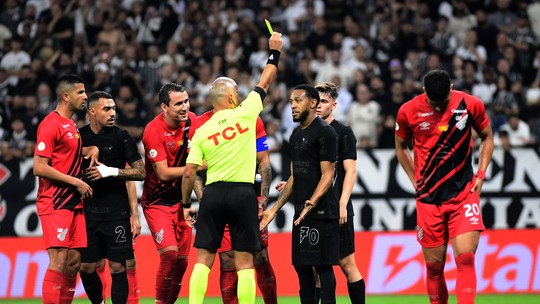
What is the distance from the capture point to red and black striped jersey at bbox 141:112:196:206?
1123cm

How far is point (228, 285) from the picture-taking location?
10656 millimetres

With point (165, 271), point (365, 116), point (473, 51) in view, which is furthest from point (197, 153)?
point (473, 51)

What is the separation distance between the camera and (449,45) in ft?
69.2

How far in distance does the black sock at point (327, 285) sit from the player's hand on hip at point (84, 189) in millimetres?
2593

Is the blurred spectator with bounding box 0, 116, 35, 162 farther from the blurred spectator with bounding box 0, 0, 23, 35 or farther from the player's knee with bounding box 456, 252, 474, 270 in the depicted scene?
the player's knee with bounding box 456, 252, 474, 270

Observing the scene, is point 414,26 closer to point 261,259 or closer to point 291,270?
point 291,270

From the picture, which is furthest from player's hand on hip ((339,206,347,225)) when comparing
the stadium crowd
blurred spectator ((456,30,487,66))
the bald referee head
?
blurred spectator ((456,30,487,66))

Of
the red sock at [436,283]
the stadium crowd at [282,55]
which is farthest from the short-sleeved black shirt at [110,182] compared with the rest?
the stadium crowd at [282,55]

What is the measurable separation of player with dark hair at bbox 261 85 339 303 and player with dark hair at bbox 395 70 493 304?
911mm

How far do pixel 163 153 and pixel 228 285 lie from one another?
1.72 metres

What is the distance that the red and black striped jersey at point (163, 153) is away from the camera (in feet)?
36.8

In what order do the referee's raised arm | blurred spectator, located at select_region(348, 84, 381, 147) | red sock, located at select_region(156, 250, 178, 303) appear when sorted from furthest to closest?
blurred spectator, located at select_region(348, 84, 381, 147), red sock, located at select_region(156, 250, 178, 303), the referee's raised arm

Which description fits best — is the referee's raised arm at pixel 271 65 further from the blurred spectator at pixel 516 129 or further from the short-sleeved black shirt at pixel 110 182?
the blurred spectator at pixel 516 129

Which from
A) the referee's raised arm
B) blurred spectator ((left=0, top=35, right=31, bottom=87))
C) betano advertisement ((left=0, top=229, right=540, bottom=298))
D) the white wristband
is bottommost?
betano advertisement ((left=0, top=229, right=540, bottom=298))
